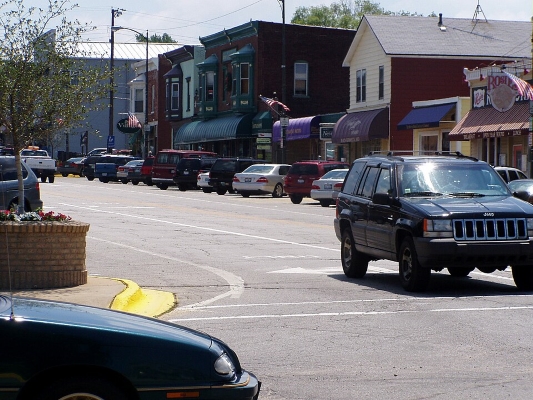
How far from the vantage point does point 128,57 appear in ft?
336

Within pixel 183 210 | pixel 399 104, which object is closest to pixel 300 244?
pixel 183 210

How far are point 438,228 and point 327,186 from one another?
2373 centimetres

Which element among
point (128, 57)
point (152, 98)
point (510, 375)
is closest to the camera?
point (510, 375)

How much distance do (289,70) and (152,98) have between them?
2558cm

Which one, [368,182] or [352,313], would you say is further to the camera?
[368,182]

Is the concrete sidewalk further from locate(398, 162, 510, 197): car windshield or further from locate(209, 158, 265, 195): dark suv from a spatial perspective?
locate(209, 158, 265, 195): dark suv

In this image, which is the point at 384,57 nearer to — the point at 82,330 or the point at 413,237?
the point at 413,237

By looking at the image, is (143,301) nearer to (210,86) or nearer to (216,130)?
(216,130)

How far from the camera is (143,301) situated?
12.6 m

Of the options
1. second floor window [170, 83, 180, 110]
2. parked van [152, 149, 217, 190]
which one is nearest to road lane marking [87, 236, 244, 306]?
parked van [152, 149, 217, 190]

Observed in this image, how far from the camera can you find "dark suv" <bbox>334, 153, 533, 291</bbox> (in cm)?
1308

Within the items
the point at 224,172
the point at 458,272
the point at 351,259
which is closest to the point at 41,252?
the point at 351,259

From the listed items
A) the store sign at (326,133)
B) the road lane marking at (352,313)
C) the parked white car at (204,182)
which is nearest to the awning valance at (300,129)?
the store sign at (326,133)

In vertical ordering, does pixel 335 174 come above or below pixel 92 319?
below
